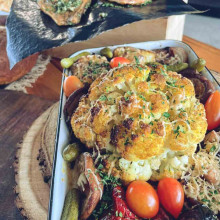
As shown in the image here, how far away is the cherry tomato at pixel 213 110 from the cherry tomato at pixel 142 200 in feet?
1.66

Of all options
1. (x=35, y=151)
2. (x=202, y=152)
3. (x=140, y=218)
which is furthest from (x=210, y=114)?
(x=35, y=151)

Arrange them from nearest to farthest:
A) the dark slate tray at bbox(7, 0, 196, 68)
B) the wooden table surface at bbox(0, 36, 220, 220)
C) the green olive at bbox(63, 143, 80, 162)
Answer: the green olive at bbox(63, 143, 80, 162) → the wooden table surface at bbox(0, 36, 220, 220) → the dark slate tray at bbox(7, 0, 196, 68)

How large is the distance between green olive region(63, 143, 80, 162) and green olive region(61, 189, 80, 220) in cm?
15

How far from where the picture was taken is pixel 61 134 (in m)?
1.38

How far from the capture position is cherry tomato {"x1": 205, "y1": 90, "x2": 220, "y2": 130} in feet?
4.65

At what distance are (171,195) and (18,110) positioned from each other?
132 centimetres

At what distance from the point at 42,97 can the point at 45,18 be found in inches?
32.9

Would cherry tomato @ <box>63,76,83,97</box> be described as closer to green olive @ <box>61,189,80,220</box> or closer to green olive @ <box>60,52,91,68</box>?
green olive @ <box>60,52,91,68</box>

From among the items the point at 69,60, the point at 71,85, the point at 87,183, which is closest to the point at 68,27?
the point at 69,60

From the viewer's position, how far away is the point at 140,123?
3.93ft

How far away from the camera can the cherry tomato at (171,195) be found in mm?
1127

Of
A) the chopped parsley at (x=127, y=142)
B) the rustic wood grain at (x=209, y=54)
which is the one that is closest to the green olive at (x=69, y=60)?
the chopped parsley at (x=127, y=142)

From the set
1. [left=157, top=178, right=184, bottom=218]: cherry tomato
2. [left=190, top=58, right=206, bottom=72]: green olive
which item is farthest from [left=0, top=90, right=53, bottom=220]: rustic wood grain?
[left=190, top=58, right=206, bottom=72]: green olive

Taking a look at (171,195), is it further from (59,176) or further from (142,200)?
(59,176)
